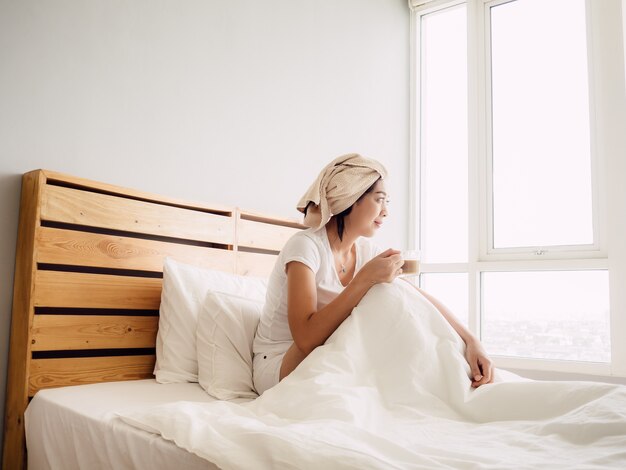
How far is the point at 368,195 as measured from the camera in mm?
1854

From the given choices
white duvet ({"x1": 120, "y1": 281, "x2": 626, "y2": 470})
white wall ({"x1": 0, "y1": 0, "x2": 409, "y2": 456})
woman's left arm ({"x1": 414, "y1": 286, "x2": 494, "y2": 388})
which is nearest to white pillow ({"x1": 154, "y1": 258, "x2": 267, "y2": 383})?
white wall ({"x1": 0, "y1": 0, "x2": 409, "y2": 456})

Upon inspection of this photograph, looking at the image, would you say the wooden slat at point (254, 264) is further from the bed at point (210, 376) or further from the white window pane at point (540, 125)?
the white window pane at point (540, 125)

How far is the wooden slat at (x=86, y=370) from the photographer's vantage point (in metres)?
1.71

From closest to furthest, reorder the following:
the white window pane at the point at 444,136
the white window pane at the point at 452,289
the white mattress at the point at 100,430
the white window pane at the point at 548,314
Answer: the white mattress at the point at 100,430 → the white window pane at the point at 548,314 → the white window pane at the point at 452,289 → the white window pane at the point at 444,136

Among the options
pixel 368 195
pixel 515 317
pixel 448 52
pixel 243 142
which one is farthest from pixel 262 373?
pixel 448 52

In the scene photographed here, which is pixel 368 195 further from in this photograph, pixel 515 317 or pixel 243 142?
pixel 515 317

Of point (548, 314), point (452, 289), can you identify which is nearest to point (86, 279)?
point (452, 289)

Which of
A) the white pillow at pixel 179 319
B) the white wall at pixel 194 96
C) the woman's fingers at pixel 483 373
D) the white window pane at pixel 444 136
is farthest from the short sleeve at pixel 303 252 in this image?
the white window pane at pixel 444 136

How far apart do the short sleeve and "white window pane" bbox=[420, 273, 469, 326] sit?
1898mm

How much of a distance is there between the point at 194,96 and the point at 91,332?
3.50ft

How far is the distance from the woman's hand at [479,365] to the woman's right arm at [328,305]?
0.96 feet

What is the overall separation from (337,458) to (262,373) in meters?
0.81

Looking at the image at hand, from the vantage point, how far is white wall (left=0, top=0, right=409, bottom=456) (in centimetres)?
183

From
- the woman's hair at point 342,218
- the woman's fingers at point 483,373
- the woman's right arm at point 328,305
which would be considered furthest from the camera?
the woman's hair at point 342,218
